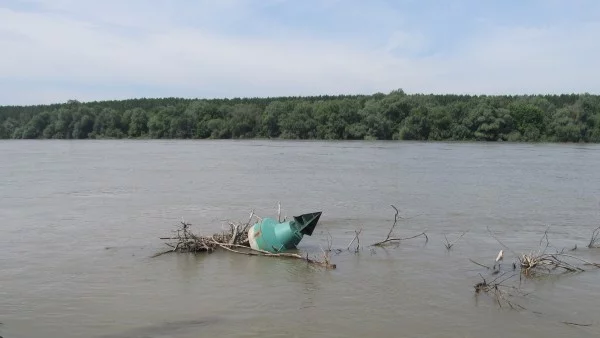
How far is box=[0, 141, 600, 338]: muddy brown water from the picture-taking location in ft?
28.3

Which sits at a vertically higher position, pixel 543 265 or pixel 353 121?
pixel 353 121

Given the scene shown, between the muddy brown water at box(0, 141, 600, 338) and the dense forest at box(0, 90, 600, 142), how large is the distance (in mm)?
55325

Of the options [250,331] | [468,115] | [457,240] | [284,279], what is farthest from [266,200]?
[468,115]

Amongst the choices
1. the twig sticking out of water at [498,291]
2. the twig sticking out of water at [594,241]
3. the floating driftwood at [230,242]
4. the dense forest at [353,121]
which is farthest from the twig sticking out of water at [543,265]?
the dense forest at [353,121]

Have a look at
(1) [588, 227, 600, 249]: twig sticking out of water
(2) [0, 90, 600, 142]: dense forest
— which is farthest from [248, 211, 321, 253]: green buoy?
(2) [0, 90, 600, 142]: dense forest

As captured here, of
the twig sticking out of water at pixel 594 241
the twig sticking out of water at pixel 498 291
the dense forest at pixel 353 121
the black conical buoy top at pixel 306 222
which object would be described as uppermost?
the dense forest at pixel 353 121

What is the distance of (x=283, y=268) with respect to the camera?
11.7 metres

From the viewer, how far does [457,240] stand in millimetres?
14664

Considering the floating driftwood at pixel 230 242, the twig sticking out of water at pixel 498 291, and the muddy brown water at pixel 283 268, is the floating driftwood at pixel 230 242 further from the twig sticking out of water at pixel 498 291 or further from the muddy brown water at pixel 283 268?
Answer: the twig sticking out of water at pixel 498 291

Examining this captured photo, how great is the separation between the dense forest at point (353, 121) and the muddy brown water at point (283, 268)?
5532cm

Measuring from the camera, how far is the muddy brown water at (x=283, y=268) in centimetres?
862

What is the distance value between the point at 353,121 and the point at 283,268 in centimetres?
7778

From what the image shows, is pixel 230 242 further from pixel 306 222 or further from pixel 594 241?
pixel 594 241

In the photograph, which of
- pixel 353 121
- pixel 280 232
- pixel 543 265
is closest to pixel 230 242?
pixel 280 232
